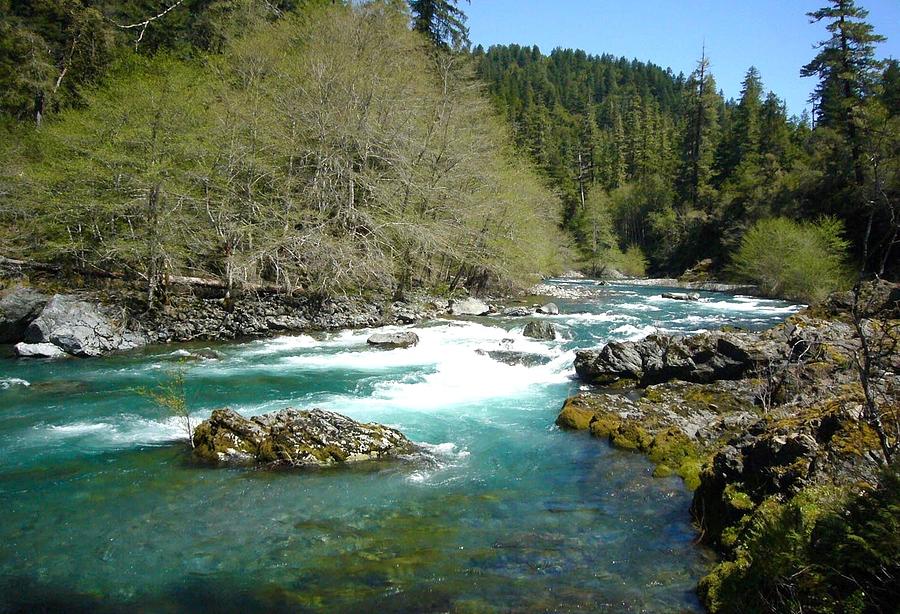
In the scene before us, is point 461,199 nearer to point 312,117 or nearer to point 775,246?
point 312,117

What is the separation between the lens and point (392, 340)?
1639 centimetres

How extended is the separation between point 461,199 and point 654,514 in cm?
2192

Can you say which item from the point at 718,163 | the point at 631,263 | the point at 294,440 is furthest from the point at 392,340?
the point at 718,163

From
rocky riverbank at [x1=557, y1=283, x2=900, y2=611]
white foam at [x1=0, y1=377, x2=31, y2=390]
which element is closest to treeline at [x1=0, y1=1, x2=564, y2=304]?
white foam at [x1=0, y1=377, x2=31, y2=390]

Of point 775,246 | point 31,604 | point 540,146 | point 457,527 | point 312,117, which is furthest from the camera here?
point 540,146

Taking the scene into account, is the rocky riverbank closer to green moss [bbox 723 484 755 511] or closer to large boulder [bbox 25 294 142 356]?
green moss [bbox 723 484 755 511]

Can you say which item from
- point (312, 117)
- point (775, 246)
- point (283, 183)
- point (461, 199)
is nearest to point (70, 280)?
point (283, 183)

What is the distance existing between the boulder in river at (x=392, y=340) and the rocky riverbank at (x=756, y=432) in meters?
5.80

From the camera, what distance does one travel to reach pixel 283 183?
22031 millimetres

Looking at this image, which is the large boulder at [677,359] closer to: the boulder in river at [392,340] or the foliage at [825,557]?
the boulder in river at [392,340]

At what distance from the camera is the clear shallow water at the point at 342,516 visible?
4.58 m

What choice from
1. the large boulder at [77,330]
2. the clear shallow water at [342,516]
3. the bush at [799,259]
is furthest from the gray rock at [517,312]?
the large boulder at [77,330]

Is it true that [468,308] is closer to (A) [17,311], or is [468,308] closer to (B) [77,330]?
(B) [77,330]

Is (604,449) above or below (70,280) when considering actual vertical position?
below
